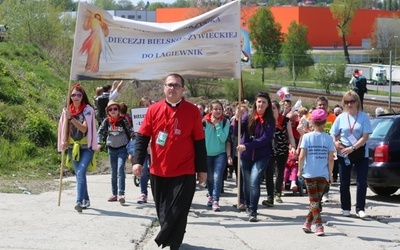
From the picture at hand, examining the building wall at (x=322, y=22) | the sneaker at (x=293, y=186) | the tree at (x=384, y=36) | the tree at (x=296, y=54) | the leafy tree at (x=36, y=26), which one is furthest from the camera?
the building wall at (x=322, y=22)

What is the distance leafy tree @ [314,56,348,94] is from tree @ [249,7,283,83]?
12.9 meters

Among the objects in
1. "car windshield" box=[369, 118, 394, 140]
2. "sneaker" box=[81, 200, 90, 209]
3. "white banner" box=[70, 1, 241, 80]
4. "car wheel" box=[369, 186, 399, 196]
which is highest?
"white banner" box=[70, 1, 241, 80]

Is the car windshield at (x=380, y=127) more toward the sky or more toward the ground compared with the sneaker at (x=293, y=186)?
more toward the sky

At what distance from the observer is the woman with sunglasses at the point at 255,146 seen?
11.7 m

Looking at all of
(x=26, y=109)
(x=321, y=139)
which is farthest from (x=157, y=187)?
(x=26, y=109)

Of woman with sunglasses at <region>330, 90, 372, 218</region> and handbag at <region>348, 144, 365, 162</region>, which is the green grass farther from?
handbag at <region>348, 144, 365, 162</region>

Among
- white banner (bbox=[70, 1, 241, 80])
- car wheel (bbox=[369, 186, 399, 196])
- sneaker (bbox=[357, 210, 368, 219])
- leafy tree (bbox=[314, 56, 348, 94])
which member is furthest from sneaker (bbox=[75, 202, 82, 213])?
leafy tree (bbox=[314, 56, 348, 94])

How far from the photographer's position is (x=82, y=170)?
11812mm

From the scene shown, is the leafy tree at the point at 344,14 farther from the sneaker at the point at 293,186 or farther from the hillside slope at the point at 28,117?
the sneaker at the point at 293,186

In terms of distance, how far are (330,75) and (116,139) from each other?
66893 mm

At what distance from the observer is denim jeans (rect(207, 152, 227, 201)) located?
12.8 metres

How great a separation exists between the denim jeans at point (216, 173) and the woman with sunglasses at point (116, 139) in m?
1.38

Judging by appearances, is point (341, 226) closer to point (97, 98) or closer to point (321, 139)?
point (321, 139)

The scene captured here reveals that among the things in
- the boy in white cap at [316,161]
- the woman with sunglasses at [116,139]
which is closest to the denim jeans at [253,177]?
the boy in white cap at [316,161]
